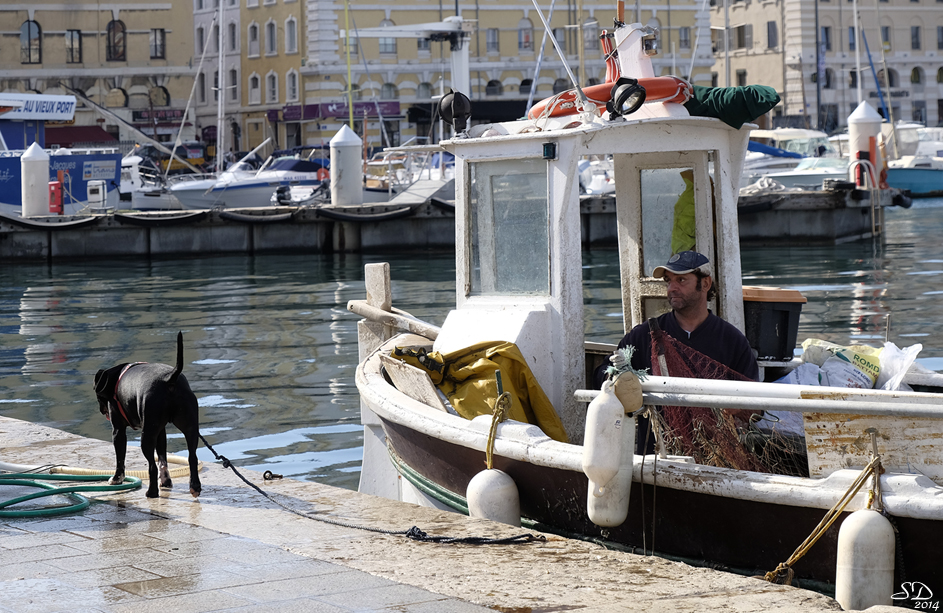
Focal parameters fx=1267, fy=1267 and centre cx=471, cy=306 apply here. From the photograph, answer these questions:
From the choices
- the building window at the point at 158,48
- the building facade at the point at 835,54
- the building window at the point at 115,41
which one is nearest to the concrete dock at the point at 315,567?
the building window at the point at 158,48

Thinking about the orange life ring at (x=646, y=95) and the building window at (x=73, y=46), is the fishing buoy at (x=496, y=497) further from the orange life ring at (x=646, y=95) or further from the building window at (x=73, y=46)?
the building window at (x=73, y=46)

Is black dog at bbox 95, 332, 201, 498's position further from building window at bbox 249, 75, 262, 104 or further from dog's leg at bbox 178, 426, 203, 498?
building window at bbox 249, 75, 262, 104

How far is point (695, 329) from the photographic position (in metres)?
6.33

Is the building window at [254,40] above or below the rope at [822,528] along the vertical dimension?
above

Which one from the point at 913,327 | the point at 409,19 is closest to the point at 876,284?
the point at 913,327

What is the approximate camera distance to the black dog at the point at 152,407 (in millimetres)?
6297

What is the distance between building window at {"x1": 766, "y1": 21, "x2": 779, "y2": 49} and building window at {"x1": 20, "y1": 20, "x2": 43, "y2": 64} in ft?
127

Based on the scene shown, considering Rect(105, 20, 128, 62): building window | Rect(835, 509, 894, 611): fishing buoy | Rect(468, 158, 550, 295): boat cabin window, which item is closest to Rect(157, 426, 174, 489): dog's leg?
Rect(468, 158, 550, 295): boat cabin window

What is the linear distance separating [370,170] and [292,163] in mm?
2435

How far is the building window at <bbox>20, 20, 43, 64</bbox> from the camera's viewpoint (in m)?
64.1

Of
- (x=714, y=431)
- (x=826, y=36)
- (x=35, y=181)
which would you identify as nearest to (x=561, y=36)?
(x=826, y=36)

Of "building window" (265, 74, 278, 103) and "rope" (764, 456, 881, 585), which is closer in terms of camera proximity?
"rope" (764, 456, 881, 585)

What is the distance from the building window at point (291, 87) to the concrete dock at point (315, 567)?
56.1m

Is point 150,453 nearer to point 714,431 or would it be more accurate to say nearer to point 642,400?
point 642,400
